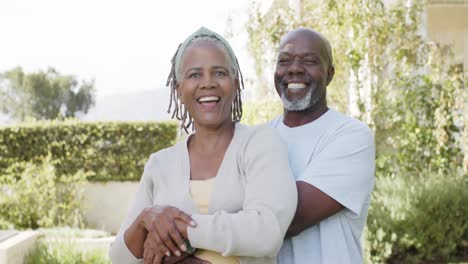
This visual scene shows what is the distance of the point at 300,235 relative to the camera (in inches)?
91.8

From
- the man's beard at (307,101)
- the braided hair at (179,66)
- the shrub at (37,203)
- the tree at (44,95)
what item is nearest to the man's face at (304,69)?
the man's beard at (307,101)

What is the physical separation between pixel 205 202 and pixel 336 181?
46 centimetres

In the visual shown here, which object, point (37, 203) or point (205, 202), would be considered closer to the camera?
point (205, 202)

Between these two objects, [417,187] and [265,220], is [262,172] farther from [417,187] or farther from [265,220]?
[417,187]

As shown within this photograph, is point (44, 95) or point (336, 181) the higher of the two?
point (336, 181)

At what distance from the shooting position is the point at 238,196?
2.05m

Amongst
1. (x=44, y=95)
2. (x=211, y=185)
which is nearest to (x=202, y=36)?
(x=211, y=185)

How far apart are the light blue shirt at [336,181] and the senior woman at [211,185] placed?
0.27 m

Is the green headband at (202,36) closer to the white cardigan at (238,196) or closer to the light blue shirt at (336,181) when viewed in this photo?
the white cardigan at (238,196)

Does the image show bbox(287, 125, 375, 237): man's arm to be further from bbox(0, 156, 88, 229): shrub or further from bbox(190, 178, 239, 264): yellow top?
bbox(0, 156, 88, 229): shrub

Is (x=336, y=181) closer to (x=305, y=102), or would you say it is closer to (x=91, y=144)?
(x=305, y=102)

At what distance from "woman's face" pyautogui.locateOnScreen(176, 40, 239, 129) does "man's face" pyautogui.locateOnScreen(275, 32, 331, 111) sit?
489 millimetres

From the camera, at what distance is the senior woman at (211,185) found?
1925 millimetres

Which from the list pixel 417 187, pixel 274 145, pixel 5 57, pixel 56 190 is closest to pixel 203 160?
pixel 274 145
